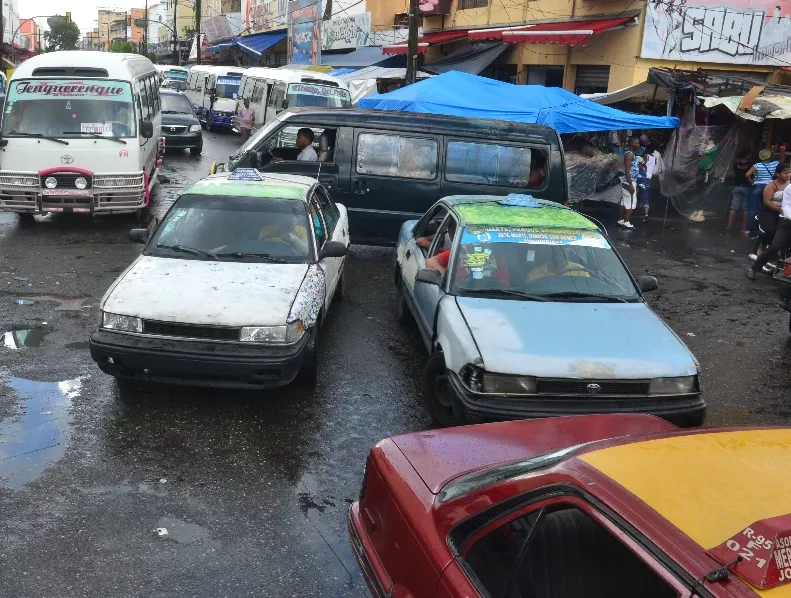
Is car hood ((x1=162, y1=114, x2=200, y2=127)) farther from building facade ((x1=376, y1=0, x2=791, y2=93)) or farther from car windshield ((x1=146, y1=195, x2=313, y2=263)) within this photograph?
car windshield ((x1=146, y1=195, x2=313, y2=263))

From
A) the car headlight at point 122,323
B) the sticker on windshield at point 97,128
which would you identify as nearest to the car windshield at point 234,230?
the car headlight at point 122,323

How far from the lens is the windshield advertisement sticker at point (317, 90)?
2431 centimetres

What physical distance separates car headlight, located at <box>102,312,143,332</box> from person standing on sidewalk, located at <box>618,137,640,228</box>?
11937mm

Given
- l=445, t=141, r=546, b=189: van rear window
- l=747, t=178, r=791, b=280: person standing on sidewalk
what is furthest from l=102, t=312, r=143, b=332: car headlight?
l=747, t=178, r=791, b=280: person standing on sidewalk

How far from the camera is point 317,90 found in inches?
963

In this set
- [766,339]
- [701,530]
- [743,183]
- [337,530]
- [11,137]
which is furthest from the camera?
[743,183]

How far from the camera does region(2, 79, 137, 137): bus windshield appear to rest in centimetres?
1209

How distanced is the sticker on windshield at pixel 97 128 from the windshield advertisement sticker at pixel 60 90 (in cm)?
48

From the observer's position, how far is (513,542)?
277 cm

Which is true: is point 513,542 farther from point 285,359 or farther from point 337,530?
point 285,359

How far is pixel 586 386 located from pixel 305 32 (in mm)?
37992

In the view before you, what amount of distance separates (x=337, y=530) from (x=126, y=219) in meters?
10.0

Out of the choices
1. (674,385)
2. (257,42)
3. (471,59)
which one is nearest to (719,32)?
(471,59)

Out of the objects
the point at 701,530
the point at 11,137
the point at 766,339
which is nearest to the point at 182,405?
the point at 701,530
